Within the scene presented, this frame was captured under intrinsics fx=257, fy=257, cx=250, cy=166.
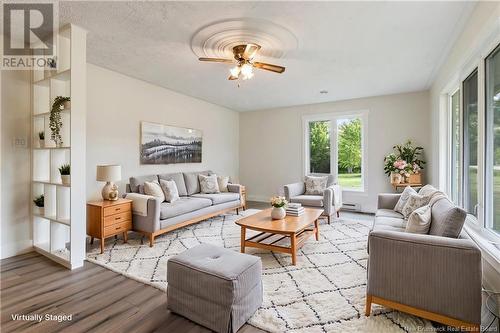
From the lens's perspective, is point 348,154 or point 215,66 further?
point 348,154

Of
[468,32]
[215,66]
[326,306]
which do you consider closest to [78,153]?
[215,66]

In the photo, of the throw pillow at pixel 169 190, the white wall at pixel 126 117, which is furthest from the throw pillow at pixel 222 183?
the throw pillow at pixel 169 190

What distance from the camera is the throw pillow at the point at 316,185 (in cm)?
521

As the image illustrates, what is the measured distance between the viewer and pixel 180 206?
152 inches

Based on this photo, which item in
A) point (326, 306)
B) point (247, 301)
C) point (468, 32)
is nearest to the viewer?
point (247, 301)

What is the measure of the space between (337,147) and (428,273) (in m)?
4.55

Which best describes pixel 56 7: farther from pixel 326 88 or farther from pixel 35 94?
pixel 326 88

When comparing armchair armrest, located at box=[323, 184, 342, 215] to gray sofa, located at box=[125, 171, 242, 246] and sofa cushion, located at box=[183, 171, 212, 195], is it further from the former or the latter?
sofa cushion, located at box=[183, 171, 212, 195]

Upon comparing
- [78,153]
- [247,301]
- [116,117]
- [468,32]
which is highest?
[468,32]

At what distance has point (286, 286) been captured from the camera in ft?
7.85

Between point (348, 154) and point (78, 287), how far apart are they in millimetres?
5399

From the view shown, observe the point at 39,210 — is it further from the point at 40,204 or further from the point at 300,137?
the point at 300,137

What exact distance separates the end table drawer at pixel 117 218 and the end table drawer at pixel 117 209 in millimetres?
40

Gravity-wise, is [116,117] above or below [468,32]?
below
